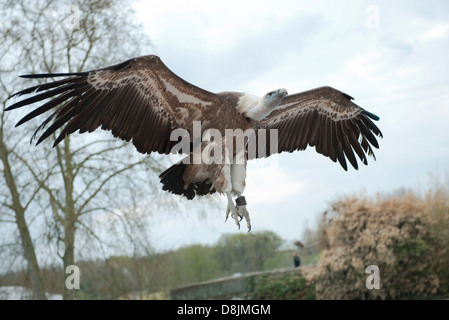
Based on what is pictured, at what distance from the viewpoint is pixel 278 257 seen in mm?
15453

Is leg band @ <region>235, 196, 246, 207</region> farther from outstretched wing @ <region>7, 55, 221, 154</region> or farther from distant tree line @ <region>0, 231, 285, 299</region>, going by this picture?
distant tree line @ <region>0, 231, 285, 299</region>

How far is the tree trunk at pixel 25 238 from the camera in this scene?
1141 cm

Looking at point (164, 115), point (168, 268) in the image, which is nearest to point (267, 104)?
point (164, 115)

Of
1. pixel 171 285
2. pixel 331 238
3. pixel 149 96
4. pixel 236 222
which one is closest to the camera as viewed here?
pixel 236 222

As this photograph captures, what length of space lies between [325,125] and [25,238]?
350 inches

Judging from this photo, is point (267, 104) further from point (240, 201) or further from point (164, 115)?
point (164, 115)

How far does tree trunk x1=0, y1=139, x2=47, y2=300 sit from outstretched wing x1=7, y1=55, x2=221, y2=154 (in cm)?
848

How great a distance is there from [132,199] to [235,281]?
3639 millimetres

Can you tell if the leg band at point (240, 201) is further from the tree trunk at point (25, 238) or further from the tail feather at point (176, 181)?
the tree trunk at point (25, 238)

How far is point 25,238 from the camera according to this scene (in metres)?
11.4

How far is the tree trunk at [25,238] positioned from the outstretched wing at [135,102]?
334 inches

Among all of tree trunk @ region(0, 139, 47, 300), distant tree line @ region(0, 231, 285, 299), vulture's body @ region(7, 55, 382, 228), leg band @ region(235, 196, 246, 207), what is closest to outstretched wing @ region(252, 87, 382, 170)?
vulture's body @ region(7, 55, 382, 228)
